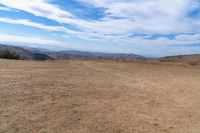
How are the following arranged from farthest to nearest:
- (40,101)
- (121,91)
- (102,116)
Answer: (121,91)
(40,101)
(102,116)

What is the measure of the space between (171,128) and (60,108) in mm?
2846

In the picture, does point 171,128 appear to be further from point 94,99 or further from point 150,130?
point 94,99

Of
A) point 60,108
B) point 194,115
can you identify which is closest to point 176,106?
point 194,115

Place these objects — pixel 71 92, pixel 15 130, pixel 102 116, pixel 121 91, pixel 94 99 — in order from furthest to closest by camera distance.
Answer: pixel 121 91 → pixel 71 92 → pixel 94 99 → pixel 102 116 → pixel 15 130

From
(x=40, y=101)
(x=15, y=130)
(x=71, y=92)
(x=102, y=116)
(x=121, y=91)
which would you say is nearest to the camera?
(x=15, y=130)

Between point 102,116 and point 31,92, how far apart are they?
3040 mm

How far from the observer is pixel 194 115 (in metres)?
7.84

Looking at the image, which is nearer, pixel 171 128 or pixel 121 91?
pixel 171 128

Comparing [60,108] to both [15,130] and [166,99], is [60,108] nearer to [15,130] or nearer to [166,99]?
[15,130]

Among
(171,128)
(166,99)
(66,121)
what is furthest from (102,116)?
(166,99)

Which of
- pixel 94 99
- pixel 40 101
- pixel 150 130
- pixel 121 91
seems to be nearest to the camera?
pixel 150 130

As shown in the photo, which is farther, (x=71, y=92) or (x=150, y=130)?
(x=71, y=92)

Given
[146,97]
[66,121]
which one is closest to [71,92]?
[146,97]

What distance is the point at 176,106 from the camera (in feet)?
28.5
